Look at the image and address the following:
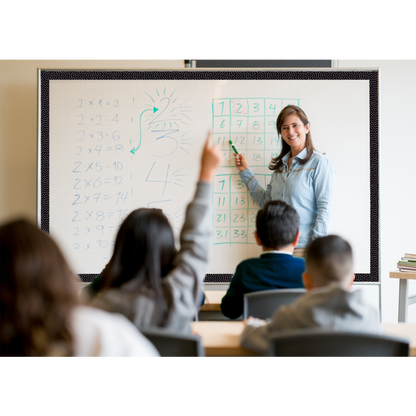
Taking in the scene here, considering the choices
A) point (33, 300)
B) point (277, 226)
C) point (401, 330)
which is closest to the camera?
point (33, 300)

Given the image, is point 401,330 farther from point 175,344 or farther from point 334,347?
point 175,344

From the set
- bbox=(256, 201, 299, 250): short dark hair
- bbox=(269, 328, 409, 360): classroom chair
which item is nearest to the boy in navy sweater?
bbox=(256, 201, 299, 250): short dark hair

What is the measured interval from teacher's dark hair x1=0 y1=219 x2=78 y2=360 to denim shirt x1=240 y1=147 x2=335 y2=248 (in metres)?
2.23

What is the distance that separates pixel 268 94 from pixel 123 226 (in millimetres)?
1995

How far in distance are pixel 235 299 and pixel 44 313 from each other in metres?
1.05

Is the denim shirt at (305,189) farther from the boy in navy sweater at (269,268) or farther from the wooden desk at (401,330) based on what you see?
the wooden desk at (401,330)

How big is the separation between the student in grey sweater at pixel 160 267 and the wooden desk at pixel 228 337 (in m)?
0.12

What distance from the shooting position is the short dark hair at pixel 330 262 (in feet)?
4.12

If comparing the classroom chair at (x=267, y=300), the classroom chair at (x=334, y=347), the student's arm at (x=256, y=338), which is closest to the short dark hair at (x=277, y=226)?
the classroom chair at (x=267, y=300)

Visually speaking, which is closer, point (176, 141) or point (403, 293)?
point (403, 293)

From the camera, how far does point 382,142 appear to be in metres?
3.32

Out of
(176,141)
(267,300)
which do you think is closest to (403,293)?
(267,300)

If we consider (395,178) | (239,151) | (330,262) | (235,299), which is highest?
(239,151)

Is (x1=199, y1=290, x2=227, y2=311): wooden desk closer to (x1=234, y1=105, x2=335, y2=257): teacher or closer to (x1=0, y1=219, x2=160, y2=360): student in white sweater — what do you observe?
(x1=234, y1=105, x2=335, y2=257): teacher
